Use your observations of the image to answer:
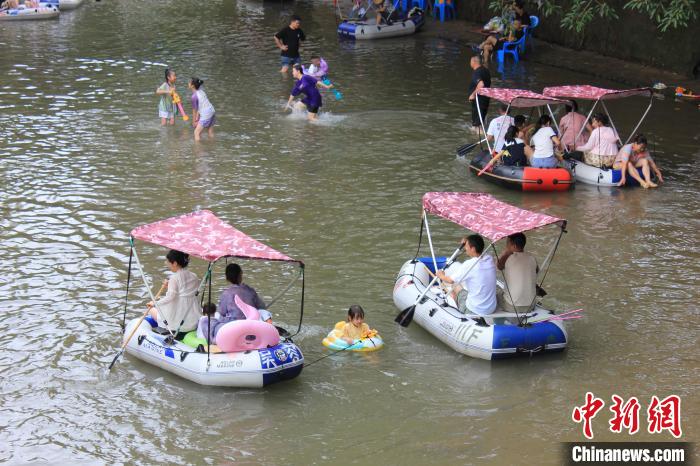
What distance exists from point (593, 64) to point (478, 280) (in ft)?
55.5

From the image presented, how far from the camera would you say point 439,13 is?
33656 millimetres

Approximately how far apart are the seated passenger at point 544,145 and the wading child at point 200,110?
20.7 feet

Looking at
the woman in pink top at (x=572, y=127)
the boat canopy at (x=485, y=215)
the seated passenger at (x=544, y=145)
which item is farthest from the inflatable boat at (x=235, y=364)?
the woman in pink top at (x=572, y=127)

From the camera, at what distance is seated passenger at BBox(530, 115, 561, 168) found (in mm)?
16625

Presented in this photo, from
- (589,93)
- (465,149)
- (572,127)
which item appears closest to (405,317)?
(465,149)

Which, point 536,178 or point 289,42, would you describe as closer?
point 536,178

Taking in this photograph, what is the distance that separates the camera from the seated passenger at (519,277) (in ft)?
36.1

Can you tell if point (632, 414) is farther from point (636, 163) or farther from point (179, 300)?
point (636, 163)

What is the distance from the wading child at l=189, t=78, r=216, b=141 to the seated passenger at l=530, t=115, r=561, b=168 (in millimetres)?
6303

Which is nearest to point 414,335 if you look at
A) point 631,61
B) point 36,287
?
point 36,287

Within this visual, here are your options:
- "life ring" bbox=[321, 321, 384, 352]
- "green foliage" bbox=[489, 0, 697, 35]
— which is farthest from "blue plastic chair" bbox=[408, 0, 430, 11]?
"life ring" bbox=[321, 321, 384, 352]

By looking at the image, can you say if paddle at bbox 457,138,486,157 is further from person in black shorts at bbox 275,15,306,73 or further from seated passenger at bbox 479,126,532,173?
person in black shorts at bbox 275,15,306,73

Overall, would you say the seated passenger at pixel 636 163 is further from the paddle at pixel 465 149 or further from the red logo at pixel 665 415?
the red logo at pixel 665 415

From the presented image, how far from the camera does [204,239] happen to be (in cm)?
1034
